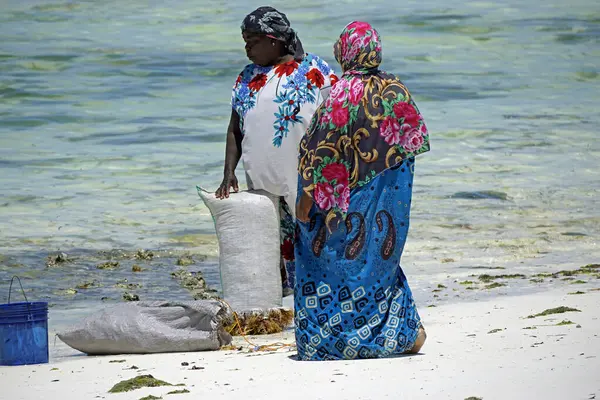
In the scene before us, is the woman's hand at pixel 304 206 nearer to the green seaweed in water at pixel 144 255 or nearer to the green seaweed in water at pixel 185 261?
the green seaweed in water at pixel 185 261

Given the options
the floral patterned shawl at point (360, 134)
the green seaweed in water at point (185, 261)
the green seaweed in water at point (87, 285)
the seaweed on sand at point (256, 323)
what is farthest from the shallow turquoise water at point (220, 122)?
the floral patterned shawl at point (360, 134)

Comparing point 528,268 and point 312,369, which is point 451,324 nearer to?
point 312,369

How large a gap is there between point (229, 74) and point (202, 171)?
351 inches

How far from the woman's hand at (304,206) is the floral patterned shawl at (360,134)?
25mm

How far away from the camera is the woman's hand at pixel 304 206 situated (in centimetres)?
478

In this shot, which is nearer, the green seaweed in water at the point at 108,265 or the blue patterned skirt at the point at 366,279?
the blue patterned skirt at the point at 366,279

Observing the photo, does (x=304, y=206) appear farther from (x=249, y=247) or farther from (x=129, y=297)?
(x=129, y=297)

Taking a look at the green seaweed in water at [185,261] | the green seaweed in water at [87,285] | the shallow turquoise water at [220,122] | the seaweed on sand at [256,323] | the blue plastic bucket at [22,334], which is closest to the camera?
the blue plastic bucket at [22,334]

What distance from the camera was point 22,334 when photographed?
5.11 meters

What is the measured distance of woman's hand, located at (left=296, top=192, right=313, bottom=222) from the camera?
15.7 feet

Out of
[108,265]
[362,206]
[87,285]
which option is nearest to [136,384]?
[362,206]

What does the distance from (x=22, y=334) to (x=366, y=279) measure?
158cm

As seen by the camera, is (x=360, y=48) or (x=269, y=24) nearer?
(x=360, y=48)

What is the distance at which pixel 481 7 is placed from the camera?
30672 mm
